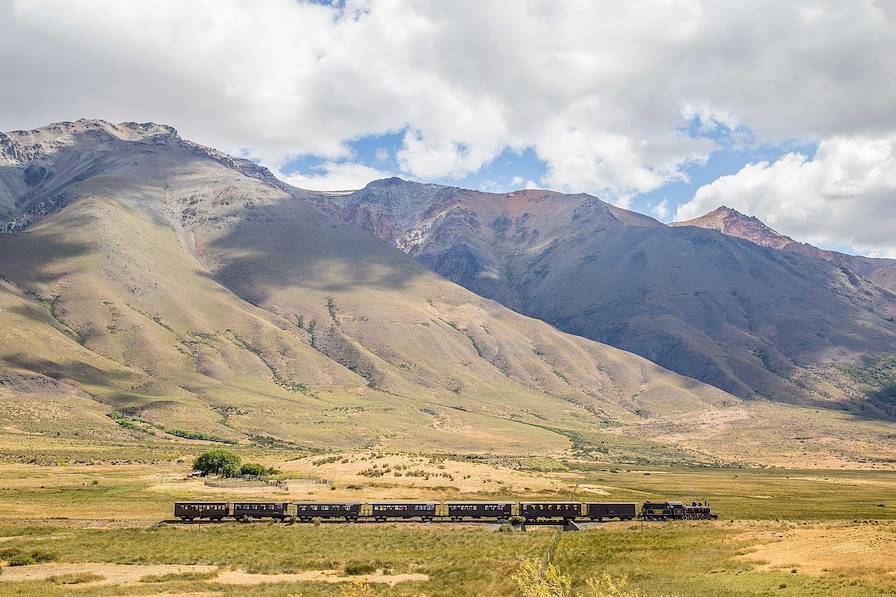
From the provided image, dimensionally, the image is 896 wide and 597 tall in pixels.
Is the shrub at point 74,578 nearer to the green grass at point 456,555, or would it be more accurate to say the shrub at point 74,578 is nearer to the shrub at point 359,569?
the green grass at point 456,555

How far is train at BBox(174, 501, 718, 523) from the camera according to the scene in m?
73.5

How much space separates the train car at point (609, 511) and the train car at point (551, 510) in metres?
1.33

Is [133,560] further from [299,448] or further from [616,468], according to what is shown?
[299,448]

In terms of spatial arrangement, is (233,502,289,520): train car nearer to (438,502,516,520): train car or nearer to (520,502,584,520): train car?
(438,502,516,520): train car

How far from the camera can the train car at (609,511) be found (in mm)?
79438

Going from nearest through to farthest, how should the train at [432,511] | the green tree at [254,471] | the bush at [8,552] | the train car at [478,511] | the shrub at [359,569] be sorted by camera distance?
the shrub at [359,569] < the bush at [8,552] < the train at [432,511] < the train car at [478,511] < the green tree at [254,471]

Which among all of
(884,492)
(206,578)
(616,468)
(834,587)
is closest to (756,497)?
(884,492)

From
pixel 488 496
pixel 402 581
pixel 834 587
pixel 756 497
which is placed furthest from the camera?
pixel 756 497

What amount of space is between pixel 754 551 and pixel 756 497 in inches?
2393

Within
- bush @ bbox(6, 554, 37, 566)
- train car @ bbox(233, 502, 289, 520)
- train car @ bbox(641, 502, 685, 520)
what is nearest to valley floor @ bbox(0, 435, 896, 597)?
bush @ bbox(6, 554, 37, 566)

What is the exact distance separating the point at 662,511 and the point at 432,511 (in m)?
25.9

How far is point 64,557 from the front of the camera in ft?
172

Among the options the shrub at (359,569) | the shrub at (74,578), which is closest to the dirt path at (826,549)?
the shrub at (359,569)

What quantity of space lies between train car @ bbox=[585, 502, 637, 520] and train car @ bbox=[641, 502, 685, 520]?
4.99 feet
